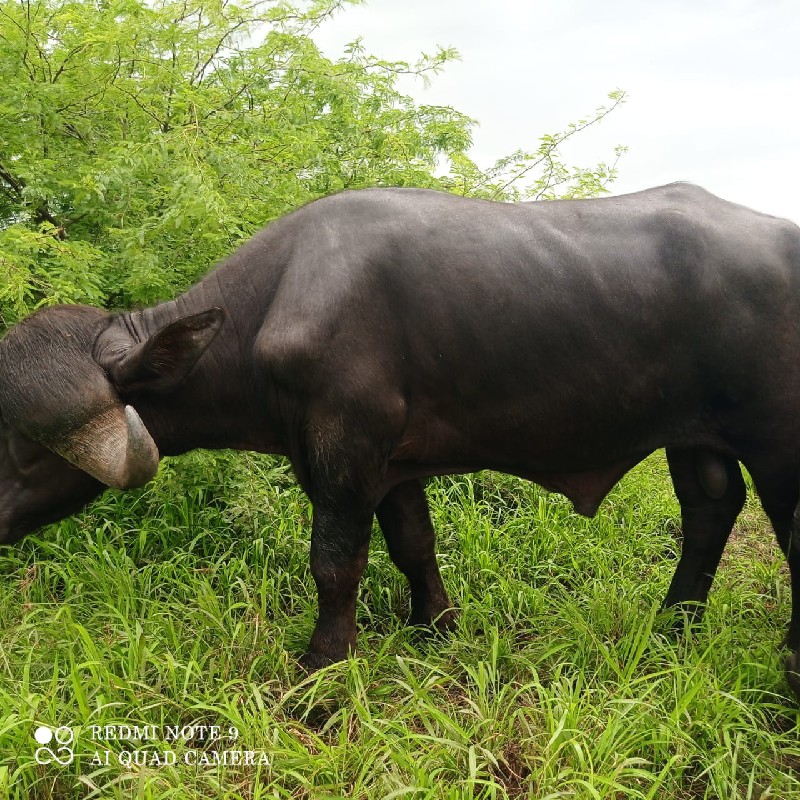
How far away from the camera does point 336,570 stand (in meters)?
3.30

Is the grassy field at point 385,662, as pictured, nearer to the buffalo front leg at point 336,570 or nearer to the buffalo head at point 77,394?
the buffalo front leg at point 336,570

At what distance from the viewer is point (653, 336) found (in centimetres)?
323

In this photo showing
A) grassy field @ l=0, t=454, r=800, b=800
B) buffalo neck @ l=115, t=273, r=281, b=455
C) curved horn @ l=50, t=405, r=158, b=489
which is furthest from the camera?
buffalo neck @ l=115, t=273, r=281, b=455

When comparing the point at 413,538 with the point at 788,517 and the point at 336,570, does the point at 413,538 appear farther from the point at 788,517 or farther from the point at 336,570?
the point at 788,517

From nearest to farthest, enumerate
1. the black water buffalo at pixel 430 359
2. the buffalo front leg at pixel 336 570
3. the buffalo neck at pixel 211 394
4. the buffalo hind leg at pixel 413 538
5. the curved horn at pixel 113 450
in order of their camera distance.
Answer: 1. the curved horn at pixel 113 450
2. the black water buffalo at pixel 430 359
3. the buffalo front leg at pixel 336 570
4. the buffalo neck at pixel 211 394
5. the buffalo hind leg at pixel 413 538

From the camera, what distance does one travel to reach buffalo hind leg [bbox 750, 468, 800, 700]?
3.18 meters

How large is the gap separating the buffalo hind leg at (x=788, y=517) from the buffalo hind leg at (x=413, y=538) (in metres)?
1.44

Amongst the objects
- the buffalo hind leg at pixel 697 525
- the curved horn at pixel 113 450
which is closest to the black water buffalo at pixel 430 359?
the curved horn at pixel 113 450

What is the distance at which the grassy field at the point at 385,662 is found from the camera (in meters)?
2.68

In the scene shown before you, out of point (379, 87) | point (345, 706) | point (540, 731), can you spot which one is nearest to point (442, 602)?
point (345, 706)

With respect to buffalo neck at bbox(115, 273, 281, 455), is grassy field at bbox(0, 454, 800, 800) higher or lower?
lower

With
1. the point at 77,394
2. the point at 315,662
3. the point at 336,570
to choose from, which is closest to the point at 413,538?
the point at 336,570

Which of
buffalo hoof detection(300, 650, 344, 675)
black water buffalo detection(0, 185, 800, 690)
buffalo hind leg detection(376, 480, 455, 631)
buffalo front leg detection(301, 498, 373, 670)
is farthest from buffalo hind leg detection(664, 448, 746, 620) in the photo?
buffalo hoof detection(300, 650, 344, 675)

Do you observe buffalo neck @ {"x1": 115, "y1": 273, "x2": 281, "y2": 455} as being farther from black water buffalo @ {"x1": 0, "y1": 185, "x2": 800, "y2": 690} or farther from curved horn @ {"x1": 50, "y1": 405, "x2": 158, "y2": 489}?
curved horn @ {"x1": 50, "y1": 405, "x2": 158, "y2": 489}
